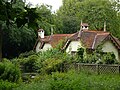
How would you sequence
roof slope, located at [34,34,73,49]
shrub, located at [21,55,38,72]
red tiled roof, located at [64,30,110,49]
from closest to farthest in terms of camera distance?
shrub, located at [21,55,38,72] → red tiled roof, located at [64,30,110,49] → roof slope, located at [34,34,73,49]

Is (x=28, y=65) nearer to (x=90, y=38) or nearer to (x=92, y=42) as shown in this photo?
(x=92, y=42)

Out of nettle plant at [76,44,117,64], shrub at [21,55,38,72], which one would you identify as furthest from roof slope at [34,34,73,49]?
nettle plant at [76,44,117,64]

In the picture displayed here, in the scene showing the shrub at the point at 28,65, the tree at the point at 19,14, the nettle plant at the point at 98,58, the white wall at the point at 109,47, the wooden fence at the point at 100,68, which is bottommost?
the shrub at the point at 28,65

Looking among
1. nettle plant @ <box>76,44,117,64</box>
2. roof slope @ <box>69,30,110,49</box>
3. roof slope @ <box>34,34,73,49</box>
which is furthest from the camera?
roof slope @ <box>34,34,73,49</box>

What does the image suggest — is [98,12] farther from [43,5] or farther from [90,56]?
[90,56]

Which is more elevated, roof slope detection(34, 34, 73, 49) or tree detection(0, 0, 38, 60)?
tree detection(0, 0, 38, 60)

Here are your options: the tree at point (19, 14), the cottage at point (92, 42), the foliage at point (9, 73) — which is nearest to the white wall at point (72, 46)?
the cottage at point (92, 42)

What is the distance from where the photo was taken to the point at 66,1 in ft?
236

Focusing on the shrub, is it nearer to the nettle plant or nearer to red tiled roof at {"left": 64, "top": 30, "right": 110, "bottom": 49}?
red tiled roof at {"left": 64, "top": 30, "right": 110, "bottom": 49}

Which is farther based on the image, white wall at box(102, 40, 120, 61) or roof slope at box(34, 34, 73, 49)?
roof slope at box(34, 34, 73, 49)

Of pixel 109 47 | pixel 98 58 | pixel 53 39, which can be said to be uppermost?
pixel 53 39

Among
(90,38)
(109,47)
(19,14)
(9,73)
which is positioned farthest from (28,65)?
(19,14)

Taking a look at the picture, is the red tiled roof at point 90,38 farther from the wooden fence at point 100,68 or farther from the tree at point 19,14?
the tree at point 19,14

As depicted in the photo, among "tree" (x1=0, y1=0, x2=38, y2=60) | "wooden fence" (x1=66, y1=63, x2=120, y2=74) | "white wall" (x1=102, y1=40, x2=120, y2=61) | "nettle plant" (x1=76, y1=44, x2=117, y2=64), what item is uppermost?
"tree" (x1=0, y1=0, x2=38, y2=60)
